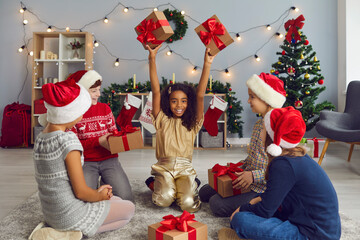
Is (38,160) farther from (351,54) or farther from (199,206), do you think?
(351,54)

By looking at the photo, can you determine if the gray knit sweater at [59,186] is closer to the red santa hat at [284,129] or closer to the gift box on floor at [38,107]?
the red santa hat at [284,129]

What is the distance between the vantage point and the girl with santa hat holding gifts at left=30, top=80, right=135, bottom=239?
4.88 feet

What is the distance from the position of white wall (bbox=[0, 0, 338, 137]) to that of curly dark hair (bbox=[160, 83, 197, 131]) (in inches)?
104

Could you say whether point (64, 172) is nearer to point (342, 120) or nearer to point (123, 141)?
point (123, 141)

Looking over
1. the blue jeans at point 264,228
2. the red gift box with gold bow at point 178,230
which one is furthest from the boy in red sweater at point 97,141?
the blue jeans at point 264,228

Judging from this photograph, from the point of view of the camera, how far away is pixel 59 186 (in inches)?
59.9

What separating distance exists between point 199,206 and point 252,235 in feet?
2.12

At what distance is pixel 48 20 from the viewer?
4898 millimetres

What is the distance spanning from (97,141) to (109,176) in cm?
25

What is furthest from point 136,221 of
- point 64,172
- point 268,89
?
point 268,89

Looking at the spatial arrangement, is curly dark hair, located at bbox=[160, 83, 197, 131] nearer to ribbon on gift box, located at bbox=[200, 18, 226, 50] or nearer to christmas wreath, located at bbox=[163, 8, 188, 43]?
ribbon on gift box, located at bbox=[200, 18, 226, 50]

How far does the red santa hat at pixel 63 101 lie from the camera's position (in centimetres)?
146

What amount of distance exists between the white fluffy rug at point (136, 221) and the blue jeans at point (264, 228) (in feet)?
0.84

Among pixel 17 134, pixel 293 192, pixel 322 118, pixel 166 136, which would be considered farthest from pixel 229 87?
pixel 293 192
